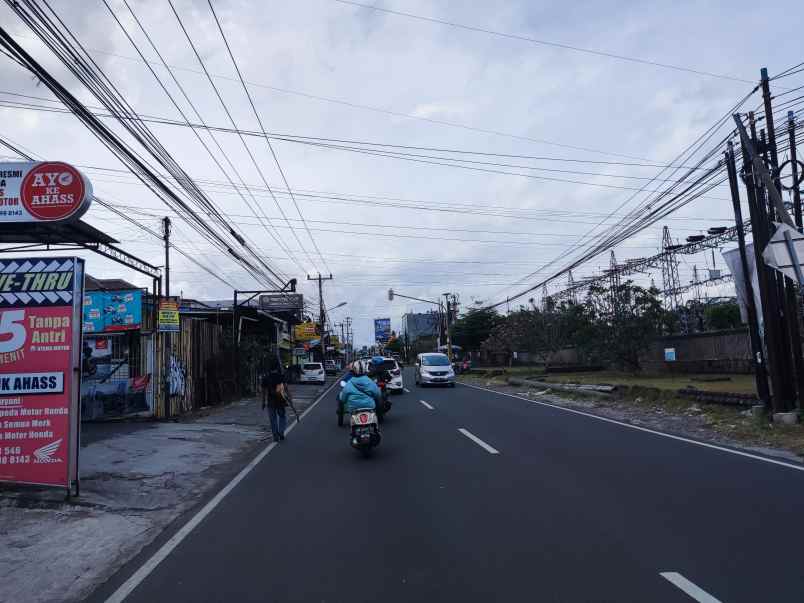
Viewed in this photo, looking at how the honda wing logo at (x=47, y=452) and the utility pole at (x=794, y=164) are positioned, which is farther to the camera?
the utility pole at (x=794, y=164)

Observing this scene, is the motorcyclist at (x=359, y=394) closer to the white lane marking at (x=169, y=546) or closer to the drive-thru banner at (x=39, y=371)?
the white lane marking at (x=169, y=546)

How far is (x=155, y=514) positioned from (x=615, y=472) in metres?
6.07

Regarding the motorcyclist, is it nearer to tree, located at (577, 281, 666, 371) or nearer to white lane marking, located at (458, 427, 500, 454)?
white lane marking, located at (458, 427, 500, 454)

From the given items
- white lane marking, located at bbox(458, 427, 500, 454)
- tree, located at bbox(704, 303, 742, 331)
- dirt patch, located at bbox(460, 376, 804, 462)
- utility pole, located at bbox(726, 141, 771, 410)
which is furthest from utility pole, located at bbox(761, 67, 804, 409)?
tree, located at bbox(704, 303, 742, 331)

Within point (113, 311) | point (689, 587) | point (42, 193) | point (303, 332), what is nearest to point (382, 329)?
point (303, 332)

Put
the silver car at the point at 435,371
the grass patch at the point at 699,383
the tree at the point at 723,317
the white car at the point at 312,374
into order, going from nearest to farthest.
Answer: the grass patch at the point at 699,383
the silver car at the point at 435,371
the white car at the point at 312,374
the tree at the point at 723,317

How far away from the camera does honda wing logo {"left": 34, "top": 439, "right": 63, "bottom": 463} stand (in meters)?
7.82

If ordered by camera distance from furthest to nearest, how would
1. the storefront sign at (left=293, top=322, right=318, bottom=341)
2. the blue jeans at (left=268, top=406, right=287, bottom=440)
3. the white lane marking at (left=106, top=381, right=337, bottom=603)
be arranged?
the storefront sign at (left=293, top=322, right=318, bottom=341) < the blue jeans at (left=268, top=406, right=287, bottom=440) < the white lane marking at (left=106, top=381, right=337, bottom=603)

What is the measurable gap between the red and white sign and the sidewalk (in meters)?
3.77

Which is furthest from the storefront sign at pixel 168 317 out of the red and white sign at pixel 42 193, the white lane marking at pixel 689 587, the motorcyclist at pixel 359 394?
the white lane marking at pixel 689 587

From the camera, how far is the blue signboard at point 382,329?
91562mm

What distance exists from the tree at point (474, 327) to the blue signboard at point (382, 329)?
1883 centimetres

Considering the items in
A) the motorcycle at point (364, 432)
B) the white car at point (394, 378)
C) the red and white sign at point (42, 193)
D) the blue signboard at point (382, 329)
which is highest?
the blue signboard at point (382, 329)

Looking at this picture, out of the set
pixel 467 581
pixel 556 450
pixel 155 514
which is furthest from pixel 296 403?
pixel 467 581
